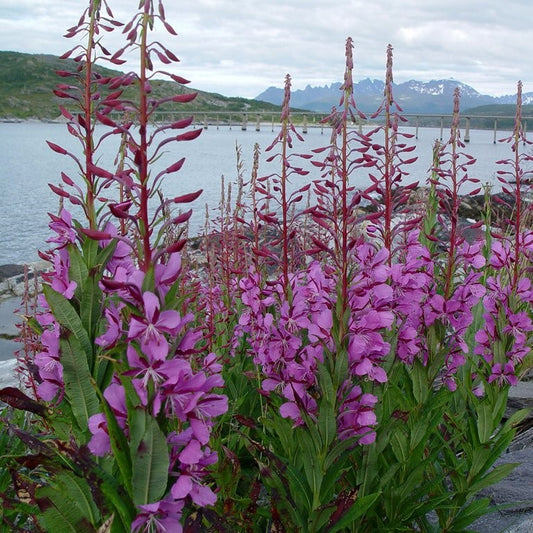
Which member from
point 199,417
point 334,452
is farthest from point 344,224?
point 199,417

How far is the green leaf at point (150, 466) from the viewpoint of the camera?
1766mm

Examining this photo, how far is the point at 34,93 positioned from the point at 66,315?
149986 mm

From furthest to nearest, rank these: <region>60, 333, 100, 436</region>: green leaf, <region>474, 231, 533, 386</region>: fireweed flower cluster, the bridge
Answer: the bridge
<region>474, 231, 533, 386</region>: fireweed flower cluster
<region>60, 333, 100, 436</region>: green leaf

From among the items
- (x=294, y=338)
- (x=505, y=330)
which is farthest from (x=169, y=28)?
(x=505, y=330)

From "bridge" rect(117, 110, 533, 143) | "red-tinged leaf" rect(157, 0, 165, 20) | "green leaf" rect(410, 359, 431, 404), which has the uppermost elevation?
"bridge" rect(117, 110, 533, 143)

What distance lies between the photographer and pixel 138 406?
1.77 metres

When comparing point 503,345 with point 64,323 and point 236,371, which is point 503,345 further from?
point 64,323

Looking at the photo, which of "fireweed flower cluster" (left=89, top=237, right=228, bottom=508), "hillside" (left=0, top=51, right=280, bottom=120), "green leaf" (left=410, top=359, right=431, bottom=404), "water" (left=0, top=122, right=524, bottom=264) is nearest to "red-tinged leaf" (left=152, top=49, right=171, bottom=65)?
"fireweed flower cluster" (left=89, top=237, right=228, bottom=508)

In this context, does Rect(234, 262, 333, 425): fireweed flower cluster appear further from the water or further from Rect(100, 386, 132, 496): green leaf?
the water

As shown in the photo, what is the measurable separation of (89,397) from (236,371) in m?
2.30

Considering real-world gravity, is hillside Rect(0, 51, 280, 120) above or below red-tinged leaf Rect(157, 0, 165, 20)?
above

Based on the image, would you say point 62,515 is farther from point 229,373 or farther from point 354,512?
point 229,373

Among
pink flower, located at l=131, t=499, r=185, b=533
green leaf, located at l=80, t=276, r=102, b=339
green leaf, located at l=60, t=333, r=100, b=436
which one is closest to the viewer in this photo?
pink flower, located at l=131, t=499, r=185, b=533

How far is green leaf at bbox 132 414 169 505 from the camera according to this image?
5.79 feet
